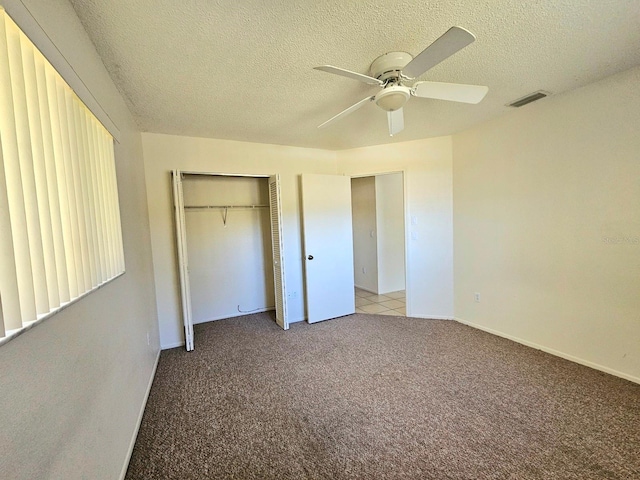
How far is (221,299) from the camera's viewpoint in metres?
4.08

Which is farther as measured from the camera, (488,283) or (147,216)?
(488,283)

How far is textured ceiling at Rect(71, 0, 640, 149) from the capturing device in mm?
1419

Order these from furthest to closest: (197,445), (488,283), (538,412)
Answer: (488,283) → (538,412) → (197,445)

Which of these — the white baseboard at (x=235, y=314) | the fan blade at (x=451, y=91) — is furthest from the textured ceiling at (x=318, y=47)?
the white baseboard at (x=235, y=314)

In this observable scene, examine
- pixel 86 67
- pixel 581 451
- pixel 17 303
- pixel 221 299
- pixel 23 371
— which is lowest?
pixel 581 451

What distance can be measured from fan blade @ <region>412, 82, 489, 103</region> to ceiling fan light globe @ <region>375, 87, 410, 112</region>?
0.35ft

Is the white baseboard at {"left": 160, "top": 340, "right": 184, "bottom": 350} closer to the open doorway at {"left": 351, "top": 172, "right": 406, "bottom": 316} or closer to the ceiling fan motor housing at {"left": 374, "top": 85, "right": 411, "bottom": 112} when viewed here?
the open doorway at {"left": 351, "top": 172, "right": 406, "bottom": 316}

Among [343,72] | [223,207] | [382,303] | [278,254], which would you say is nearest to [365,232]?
[382,303]

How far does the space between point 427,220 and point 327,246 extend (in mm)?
1446

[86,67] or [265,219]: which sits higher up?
Answer: [86,67]

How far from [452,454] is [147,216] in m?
3.41

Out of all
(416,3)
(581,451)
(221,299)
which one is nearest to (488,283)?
(581,451)

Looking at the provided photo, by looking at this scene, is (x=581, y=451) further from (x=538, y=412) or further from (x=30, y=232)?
(x=30, y=232)

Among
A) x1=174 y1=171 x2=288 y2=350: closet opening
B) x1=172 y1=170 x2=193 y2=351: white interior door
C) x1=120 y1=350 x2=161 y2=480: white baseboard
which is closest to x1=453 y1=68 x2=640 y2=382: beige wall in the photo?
x1=174 y1=171 x2=288 y2=350: closet opening
